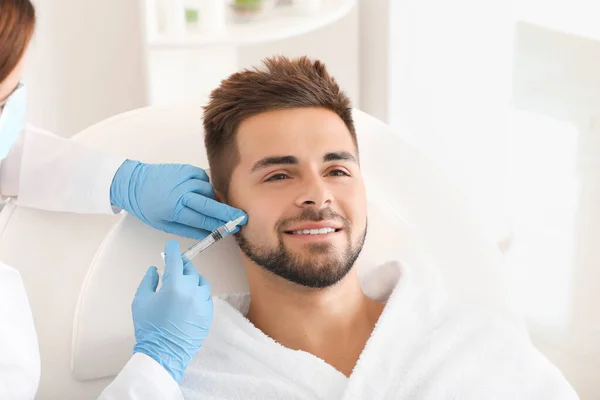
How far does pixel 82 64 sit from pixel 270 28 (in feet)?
2.05

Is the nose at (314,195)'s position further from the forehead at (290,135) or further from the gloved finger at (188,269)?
the gloved finger at (188,269)

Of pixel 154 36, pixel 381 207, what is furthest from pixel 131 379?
pixel 154 36

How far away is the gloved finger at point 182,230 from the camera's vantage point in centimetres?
165

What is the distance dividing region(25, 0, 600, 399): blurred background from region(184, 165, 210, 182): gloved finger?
2.32ft

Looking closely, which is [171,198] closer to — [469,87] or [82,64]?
[82,64]

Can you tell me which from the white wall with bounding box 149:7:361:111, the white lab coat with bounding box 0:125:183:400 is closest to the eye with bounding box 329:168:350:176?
the white lab coat with bounding box 0:125:183:400

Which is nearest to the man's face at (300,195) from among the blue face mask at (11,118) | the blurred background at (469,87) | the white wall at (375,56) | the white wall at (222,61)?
the blue face mask at (11,118)

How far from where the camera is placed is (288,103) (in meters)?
1.63

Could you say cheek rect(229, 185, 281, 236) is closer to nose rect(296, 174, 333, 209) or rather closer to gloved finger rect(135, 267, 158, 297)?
nose rect(296, 174, 333, 209)

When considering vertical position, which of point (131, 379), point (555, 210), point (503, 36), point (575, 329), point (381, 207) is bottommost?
point (575, 329)

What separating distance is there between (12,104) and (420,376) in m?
0.90

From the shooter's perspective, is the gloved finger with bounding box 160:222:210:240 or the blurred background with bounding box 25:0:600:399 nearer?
the gloved finger with bounding box 160:222:210:240

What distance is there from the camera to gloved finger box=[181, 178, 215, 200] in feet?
5.30

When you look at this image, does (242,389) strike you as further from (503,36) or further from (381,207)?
(503,36)
